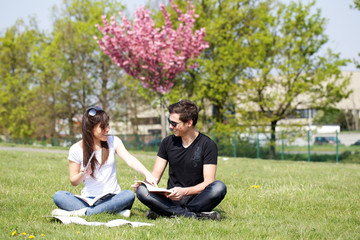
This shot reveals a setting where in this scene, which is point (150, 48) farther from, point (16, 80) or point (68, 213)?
point (16, 80)

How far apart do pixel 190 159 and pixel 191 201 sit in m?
0.48

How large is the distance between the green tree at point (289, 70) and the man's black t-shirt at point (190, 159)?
20047 millimetres

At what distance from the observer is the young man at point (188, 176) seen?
14.8ft

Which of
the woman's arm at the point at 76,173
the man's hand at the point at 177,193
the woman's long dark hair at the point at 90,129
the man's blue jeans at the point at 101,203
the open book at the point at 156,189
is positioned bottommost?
the man's blue jeans at the point at 101,203

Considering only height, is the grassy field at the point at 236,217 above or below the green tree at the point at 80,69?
below

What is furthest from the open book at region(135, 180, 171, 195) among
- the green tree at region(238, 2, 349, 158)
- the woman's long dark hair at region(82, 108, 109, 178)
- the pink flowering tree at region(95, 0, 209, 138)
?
the green tree at region(238, 2, 349, 158)

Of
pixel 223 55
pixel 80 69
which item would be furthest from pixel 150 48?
pixel 80 69

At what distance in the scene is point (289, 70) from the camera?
2431 cm

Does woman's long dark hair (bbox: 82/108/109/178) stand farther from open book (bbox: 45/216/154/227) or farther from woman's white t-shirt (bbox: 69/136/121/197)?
open book (bbox: 45/216/154/227)

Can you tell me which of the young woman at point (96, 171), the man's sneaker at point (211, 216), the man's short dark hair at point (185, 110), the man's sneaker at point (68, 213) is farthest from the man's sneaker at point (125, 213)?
the man's short dark hair at point (185, 110)

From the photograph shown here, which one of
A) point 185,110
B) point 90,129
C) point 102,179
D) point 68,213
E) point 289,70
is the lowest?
point 68,213

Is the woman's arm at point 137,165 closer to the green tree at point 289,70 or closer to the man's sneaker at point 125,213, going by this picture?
the man's sneaker at point 125,213

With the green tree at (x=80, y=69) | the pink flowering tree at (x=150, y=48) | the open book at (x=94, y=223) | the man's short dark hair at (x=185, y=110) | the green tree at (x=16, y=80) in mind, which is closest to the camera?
the open book at (x=94, y=223)

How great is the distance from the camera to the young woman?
4.47 m
